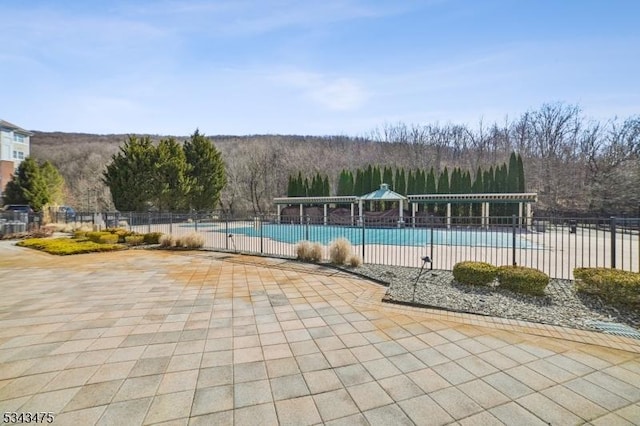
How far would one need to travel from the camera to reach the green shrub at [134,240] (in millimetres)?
11375

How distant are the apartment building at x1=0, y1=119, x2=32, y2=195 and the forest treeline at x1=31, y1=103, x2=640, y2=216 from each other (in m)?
6.66

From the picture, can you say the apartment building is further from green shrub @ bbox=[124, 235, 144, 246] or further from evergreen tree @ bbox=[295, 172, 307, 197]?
green shrub @ bbox=[124, 235, 144, 246]

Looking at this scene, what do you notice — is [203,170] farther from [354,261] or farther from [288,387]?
[288,387]

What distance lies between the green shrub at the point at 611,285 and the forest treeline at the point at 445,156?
77.4 ft

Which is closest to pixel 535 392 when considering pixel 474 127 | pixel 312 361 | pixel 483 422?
pixel 483 422

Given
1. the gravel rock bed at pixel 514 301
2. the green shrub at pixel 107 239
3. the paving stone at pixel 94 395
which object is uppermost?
the green shrub at pixel 107 239

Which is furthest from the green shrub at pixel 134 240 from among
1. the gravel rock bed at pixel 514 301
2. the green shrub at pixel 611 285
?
the green shrub at pixel 611 285

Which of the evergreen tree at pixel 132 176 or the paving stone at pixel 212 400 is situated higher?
the evergreen tree at pixel 132 176

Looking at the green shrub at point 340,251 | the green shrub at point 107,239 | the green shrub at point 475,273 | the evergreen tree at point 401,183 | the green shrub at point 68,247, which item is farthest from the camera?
the evergreen tree at point 401,183

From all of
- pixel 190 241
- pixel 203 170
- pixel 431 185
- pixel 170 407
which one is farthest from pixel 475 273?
pixel 203 170

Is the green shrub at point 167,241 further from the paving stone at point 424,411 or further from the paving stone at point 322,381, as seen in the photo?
the paving stone at point 424,411

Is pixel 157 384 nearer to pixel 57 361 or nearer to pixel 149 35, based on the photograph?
pixel 57 361

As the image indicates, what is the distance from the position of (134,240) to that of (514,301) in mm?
11899

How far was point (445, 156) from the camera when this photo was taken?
144 ft
